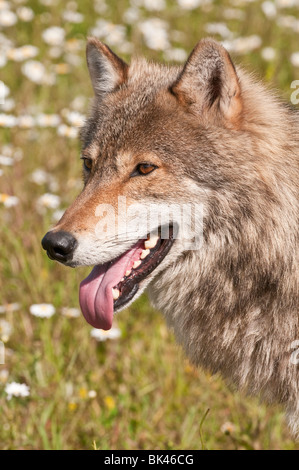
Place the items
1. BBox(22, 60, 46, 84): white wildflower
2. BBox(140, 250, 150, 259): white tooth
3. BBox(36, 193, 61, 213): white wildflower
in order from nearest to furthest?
1. BBox(140, 250, 150, 259): white tooth
2. BBox(36, 193, 61, 213): white wildflower
3. BBox(22, 60, 46, 84): white wildflower

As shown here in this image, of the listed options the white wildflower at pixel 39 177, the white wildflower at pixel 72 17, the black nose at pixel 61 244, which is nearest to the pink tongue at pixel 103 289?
the black nose at pixel 61 244

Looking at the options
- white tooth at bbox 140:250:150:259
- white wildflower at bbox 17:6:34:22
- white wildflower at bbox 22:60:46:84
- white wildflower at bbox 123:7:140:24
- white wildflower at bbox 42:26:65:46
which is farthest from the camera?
white wildflower at bbox 123:7:140:24

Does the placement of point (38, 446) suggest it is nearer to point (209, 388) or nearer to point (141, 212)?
point (209, 388)

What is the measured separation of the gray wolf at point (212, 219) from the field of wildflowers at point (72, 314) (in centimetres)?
49

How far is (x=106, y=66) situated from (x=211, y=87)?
88 centimetres

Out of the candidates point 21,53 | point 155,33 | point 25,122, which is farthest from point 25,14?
point 25,122

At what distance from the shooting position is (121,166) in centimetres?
301

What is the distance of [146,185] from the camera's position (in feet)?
9.67

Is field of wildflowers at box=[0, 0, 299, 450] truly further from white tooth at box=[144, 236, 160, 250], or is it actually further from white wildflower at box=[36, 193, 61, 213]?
white tooth at box=[144, 236, 160, 250]

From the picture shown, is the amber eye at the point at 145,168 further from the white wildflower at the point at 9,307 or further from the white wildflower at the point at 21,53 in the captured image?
the white wildflower at the point at 21,53

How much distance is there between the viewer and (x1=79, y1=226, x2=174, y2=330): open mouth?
297 cm

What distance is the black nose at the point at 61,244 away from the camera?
2779 millimetres

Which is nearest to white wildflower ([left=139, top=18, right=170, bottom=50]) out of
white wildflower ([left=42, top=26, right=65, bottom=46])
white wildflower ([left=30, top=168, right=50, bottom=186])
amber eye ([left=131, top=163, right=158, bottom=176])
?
white wildflower ([left=42, top=26, right=65, bottom=46])
